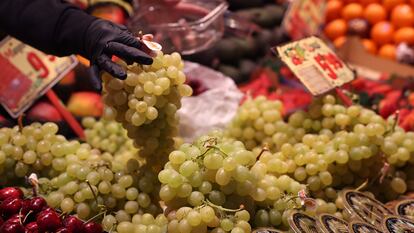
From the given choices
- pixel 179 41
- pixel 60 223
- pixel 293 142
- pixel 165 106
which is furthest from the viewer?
pixel 179 41

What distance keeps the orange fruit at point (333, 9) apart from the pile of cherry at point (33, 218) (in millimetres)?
3042

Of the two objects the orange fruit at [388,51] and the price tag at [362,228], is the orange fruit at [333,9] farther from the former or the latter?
the price tag at [362,228]

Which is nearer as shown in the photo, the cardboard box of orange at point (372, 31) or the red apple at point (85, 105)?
the red apple at point (85, 105)

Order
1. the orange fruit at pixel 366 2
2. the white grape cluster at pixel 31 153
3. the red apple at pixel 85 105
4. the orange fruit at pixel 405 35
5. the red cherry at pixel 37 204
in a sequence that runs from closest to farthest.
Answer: the red cherry at pixel 37 204, the white grape cluster at pixel 31 153, the red apple at pixel 85 105, the orange fruit at pixel 405 35, the orange fruit at pixel 366 2

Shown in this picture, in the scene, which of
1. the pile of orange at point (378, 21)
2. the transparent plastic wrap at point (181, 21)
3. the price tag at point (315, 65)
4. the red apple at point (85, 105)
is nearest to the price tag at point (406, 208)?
the price tag at point (315, 65)

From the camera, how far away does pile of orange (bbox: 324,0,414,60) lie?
3.66 m

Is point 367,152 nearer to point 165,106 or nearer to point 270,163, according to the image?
point 270,163

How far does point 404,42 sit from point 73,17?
265 centimetres

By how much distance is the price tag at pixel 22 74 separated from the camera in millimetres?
2137

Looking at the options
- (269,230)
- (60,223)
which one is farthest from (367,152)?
(60,223)

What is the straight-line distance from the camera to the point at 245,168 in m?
1.36

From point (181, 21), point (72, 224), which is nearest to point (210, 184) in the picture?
point (72, 224)

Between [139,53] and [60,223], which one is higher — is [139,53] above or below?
above

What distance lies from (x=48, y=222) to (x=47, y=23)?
0.72 meters
